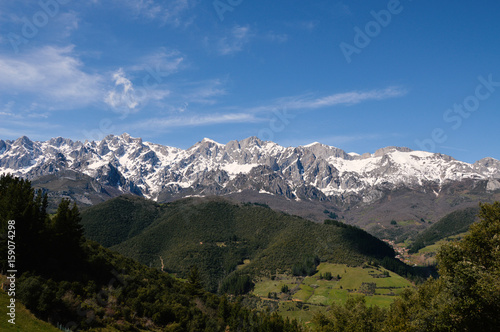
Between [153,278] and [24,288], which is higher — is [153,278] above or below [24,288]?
below

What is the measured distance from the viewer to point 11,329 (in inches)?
1359

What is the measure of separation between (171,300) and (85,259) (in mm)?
21873

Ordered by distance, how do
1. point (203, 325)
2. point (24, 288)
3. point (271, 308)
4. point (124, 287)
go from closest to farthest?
point (24, 288) → point (124, 287) → point (203, 325) → point (271, 308)

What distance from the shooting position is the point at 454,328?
3631 centimetres

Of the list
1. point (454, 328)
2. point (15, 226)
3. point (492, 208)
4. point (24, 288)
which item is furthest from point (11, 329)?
point (492, 208)

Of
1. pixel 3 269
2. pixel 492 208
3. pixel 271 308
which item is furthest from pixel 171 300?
pixel 271 308

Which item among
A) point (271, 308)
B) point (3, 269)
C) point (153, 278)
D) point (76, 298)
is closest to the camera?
point (3, 269)

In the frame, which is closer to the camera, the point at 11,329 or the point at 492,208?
the point at 11,329

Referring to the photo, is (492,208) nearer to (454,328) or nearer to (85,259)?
(454,328)

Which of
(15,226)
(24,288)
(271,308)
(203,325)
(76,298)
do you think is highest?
(15,226)

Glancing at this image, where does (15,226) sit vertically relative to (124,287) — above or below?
above

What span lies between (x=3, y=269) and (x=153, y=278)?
43.8 m

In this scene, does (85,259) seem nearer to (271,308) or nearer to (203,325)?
(203,325)

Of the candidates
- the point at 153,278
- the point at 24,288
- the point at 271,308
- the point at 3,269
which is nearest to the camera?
the point at 24,288
